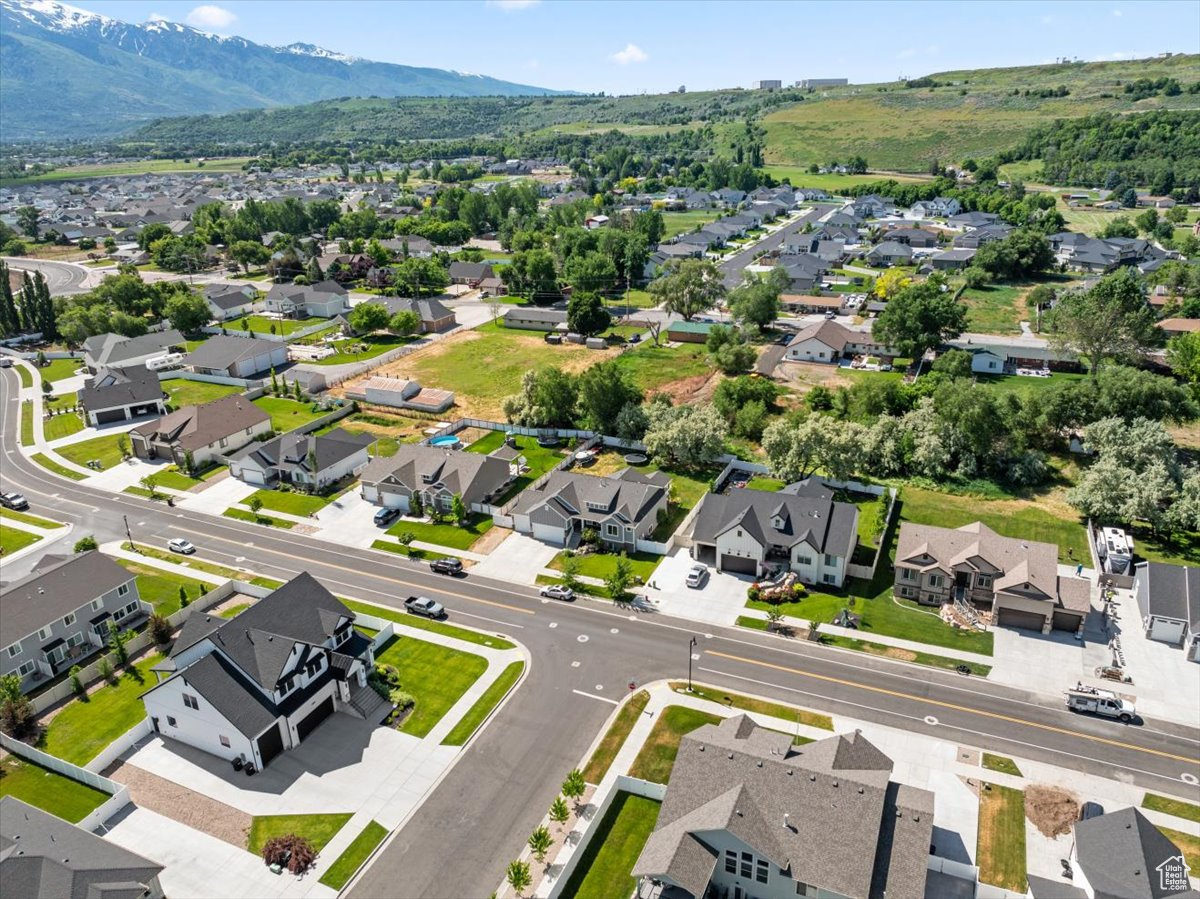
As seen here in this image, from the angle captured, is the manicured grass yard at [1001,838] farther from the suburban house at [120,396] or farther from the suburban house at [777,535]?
the suburban house at [120,396]

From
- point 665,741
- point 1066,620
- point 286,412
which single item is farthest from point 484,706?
point 286,412

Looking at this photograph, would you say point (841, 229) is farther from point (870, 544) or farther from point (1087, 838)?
point (1087, 838)

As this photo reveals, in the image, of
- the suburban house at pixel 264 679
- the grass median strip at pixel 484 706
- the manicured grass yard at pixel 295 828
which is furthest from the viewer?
the grass median strip at pixel 484 706

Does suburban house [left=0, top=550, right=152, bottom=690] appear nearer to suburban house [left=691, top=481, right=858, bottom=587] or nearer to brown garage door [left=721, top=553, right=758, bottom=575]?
suburban house [left=691, top=481, right=858, bottom=587]

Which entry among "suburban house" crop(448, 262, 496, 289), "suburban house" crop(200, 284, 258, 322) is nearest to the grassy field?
"suburban house" crop(200, 284, 258, 322)

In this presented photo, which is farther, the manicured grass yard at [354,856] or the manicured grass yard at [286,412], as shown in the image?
the manicured grass yard at [286,412]

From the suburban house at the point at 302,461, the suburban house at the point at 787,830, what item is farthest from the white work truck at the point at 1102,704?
the suburban house at the point at 302,461

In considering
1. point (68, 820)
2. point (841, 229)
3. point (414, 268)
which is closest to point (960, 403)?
point (68, 820)

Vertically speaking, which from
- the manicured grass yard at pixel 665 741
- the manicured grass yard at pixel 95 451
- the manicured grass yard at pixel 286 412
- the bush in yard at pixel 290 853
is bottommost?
the bush in yard at pixel 290 853
